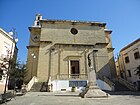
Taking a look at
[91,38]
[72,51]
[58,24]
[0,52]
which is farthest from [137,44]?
[0,52]

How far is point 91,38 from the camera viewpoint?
24.3m

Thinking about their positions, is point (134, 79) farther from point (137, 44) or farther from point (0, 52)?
point (0, 52)

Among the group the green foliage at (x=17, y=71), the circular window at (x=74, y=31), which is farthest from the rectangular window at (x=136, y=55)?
the green foliage at (x=17, y=71)

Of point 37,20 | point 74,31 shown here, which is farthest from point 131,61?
point 37,20

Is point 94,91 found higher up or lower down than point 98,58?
lower down

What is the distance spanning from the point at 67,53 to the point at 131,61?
1238cm

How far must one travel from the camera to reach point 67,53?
22250mm

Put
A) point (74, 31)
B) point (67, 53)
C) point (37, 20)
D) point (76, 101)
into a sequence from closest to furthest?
1. point (76, 101)
2. point (67, 53)
3. point (74, 31)
4. point (37, 20)

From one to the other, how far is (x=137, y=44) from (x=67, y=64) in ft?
42.3

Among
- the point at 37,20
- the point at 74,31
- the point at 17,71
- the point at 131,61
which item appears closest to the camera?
the point at 17,71

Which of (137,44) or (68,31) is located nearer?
(137,44)

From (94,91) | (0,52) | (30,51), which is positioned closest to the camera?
(94,91)

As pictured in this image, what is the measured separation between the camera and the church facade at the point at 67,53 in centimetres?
2044

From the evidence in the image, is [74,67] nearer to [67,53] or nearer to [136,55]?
[67,53]
